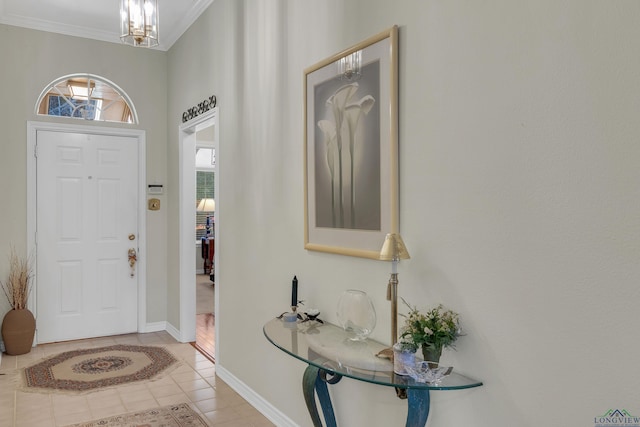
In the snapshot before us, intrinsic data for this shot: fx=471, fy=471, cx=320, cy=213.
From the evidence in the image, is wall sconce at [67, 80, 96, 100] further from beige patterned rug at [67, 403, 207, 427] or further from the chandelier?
beige patterned rug at [67, 403, 207, 427]

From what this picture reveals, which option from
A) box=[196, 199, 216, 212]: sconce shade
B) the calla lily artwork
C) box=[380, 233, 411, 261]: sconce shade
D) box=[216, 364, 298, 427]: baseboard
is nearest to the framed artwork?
the calla lily artwork

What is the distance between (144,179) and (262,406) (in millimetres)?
2919

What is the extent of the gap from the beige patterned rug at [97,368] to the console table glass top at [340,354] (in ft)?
6.15

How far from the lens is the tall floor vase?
4.15m

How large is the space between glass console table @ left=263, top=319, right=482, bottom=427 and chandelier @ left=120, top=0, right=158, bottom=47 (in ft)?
5.87

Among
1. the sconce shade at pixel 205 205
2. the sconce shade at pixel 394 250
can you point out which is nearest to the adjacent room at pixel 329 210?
the sconce shade at pixel 394 250

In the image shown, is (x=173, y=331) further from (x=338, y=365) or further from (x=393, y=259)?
(x=393, y=259)

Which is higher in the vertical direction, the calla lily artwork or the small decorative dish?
→ the calla lily artwork

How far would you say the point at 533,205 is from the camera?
4.73 ft

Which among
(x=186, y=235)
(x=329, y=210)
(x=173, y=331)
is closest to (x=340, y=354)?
(x=329, y=210)

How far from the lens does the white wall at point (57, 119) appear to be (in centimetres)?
434

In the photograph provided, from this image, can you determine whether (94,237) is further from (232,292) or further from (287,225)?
(287,225)

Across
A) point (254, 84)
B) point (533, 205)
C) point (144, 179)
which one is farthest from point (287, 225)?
point (144, 179)

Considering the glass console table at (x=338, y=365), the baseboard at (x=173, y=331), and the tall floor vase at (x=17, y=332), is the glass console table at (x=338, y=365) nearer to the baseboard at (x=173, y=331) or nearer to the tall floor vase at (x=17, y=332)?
the baseboard at (x=173, y=331)
